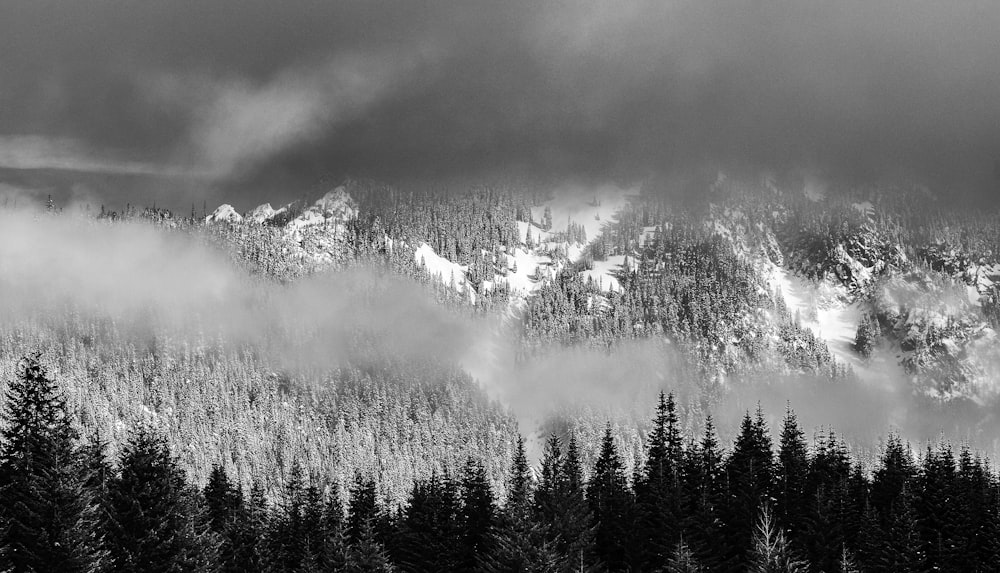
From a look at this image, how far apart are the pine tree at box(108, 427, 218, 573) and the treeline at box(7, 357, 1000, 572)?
0.27 ft

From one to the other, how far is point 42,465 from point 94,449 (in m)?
29.8

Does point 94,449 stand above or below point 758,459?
below

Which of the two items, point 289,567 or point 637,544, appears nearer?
point 637,544

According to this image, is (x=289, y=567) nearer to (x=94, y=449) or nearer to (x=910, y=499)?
(x=94, y=449)

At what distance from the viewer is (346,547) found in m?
63.2

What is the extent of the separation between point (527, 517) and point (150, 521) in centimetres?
2662

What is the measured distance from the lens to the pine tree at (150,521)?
154 feet

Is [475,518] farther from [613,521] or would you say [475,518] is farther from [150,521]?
[150,521]

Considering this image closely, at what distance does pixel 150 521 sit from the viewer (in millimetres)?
47594

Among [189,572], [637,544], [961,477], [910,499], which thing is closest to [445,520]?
[637,544]

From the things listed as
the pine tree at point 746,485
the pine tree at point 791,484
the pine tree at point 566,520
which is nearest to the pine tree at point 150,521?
the pine tree at point 566,520

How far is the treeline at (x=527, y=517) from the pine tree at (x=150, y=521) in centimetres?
8

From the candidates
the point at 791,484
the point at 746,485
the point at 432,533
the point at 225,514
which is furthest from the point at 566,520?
the point at 225,514

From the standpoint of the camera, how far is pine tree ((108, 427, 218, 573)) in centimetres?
4700
